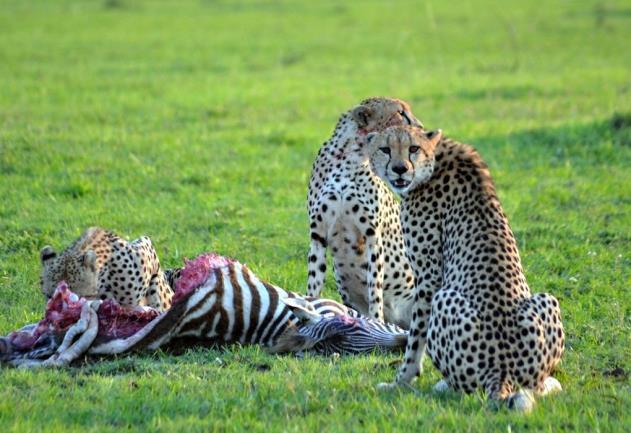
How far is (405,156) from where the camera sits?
5402mm

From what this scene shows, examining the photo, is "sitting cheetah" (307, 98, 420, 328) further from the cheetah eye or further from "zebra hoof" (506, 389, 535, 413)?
"zebra hoof" (506, 389, 535, 413)

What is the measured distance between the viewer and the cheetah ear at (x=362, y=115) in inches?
270

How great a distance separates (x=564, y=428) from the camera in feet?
15.1

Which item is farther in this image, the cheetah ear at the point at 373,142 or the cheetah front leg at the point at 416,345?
the cheetah ear at the point at 373,142

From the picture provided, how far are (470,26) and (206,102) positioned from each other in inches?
389


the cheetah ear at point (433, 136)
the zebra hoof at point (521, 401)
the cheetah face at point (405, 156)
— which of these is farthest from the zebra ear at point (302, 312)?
the zebra hoof at point (521, 401)

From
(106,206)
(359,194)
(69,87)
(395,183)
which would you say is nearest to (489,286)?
(395,183)

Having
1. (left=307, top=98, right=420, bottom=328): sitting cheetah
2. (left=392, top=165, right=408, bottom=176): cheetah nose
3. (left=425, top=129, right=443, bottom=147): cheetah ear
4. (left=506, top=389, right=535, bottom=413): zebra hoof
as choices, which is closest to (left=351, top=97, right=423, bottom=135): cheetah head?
(left=307, top=98, right=420, bottom=328): sitting cheetah

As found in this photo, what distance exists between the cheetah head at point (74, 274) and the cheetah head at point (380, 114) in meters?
1.77

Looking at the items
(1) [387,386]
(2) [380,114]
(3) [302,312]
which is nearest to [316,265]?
(3) [302,312]

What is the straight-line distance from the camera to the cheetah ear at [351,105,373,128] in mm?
6852

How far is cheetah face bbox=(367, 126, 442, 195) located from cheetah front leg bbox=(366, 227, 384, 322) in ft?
4.46

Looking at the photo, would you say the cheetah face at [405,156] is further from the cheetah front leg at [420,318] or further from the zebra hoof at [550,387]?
the zebra hoof at [550,387]

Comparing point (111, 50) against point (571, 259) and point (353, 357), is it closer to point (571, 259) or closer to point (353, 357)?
point (571, 259)
